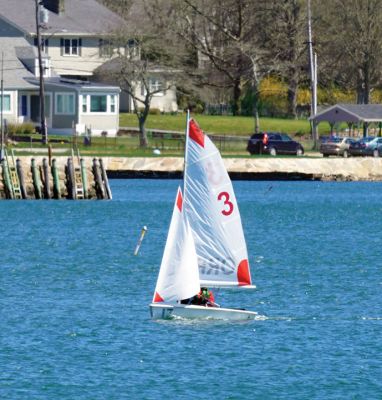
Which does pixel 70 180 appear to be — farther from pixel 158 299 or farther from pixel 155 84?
pixel 155 84

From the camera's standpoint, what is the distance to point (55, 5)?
123312 mm

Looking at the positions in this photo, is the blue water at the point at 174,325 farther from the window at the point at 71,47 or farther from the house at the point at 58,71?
the window at the point at 71,47

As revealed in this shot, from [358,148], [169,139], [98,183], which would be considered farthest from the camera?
[169,139]

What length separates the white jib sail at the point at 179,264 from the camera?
107 feet

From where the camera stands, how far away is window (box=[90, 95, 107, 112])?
110250 mm

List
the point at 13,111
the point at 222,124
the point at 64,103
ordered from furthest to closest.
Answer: the point at 222,124
the point at 64,103
the point at 13,111

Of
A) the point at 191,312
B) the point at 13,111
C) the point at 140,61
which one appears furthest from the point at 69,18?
the point at 191,312

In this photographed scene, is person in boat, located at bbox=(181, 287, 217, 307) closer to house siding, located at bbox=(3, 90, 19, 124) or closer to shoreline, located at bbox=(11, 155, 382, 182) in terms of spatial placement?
shoreline, located at bbox=(11, 155, 382, 182)

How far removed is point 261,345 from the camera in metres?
32.0

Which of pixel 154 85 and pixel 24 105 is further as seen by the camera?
pixel 154 85

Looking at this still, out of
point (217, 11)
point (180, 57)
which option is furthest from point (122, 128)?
point (217, 11)

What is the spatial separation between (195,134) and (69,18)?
92.3 meters

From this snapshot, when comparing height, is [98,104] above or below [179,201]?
below

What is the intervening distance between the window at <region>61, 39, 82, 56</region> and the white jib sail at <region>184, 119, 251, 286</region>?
89222 mm
